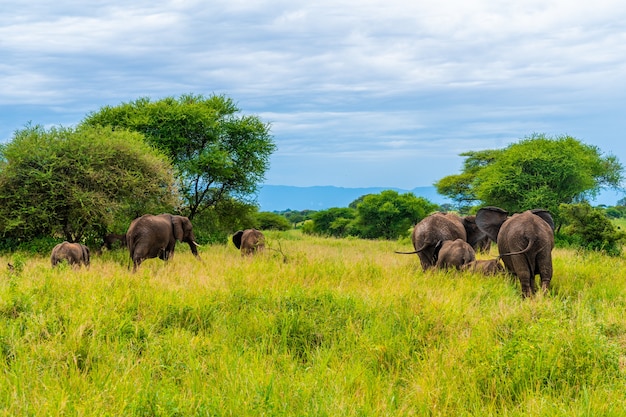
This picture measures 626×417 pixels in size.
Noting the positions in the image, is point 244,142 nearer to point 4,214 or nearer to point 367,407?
point 4,214

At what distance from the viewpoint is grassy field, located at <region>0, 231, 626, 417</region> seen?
14.3 feet

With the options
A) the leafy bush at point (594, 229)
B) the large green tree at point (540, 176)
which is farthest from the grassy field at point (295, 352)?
the large green tree at point (540, 176)

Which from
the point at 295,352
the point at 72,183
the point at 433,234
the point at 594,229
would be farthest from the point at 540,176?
the point at 295,352

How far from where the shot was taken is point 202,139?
2780cm

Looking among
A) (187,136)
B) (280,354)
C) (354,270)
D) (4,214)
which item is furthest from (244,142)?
(280,354)

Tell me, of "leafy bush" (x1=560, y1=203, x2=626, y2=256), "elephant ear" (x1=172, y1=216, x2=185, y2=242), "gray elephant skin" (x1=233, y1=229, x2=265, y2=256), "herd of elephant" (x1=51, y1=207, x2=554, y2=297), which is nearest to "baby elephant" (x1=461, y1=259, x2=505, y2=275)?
"herd of elephant" (x1=51, y1=207, x2=554, y2=297)

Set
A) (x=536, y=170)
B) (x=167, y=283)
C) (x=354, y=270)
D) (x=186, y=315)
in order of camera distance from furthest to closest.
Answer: (x=536, y=170)
(x=354, y=270)
(x=167, y=283)
(x=186, y=315)

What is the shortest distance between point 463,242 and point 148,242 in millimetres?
7317

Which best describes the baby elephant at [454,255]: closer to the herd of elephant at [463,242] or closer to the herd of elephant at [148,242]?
the herd of elephant at [463,242]

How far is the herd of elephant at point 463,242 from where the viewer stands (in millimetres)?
9539

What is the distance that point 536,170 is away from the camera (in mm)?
33906

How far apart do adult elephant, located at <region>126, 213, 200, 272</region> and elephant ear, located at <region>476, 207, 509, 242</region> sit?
7.54 meters

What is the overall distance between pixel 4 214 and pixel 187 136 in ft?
36.3

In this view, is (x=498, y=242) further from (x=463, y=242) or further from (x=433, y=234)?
(x=433, y=234)
